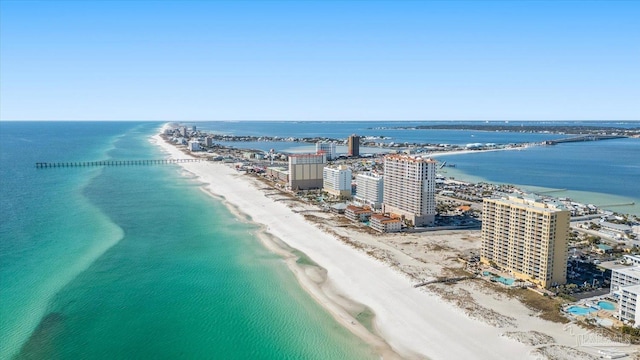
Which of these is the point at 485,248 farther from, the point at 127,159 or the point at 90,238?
the point at 127,159

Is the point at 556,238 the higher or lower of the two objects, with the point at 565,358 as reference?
higher

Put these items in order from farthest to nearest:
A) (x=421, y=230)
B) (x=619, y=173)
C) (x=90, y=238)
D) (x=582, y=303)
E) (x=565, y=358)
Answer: (x=619, y=173) → (x=421, y=230) → (x=90, y=238) → (x=582, y=303) → (x=565, y=358)

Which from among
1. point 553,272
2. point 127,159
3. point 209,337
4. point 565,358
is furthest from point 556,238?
point 127,159

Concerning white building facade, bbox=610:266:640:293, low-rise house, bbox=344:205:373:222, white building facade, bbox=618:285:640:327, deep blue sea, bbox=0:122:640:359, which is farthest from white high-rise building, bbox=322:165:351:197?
white building facade, bbox=618:285:640:327

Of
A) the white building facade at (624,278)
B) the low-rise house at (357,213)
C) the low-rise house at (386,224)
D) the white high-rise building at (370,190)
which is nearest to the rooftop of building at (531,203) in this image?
the white building facade at (624,278)

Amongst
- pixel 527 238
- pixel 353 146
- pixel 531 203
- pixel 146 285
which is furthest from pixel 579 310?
pixel 353 146

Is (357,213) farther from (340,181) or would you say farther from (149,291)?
(149,291)

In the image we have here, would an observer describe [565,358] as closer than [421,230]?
Yes
